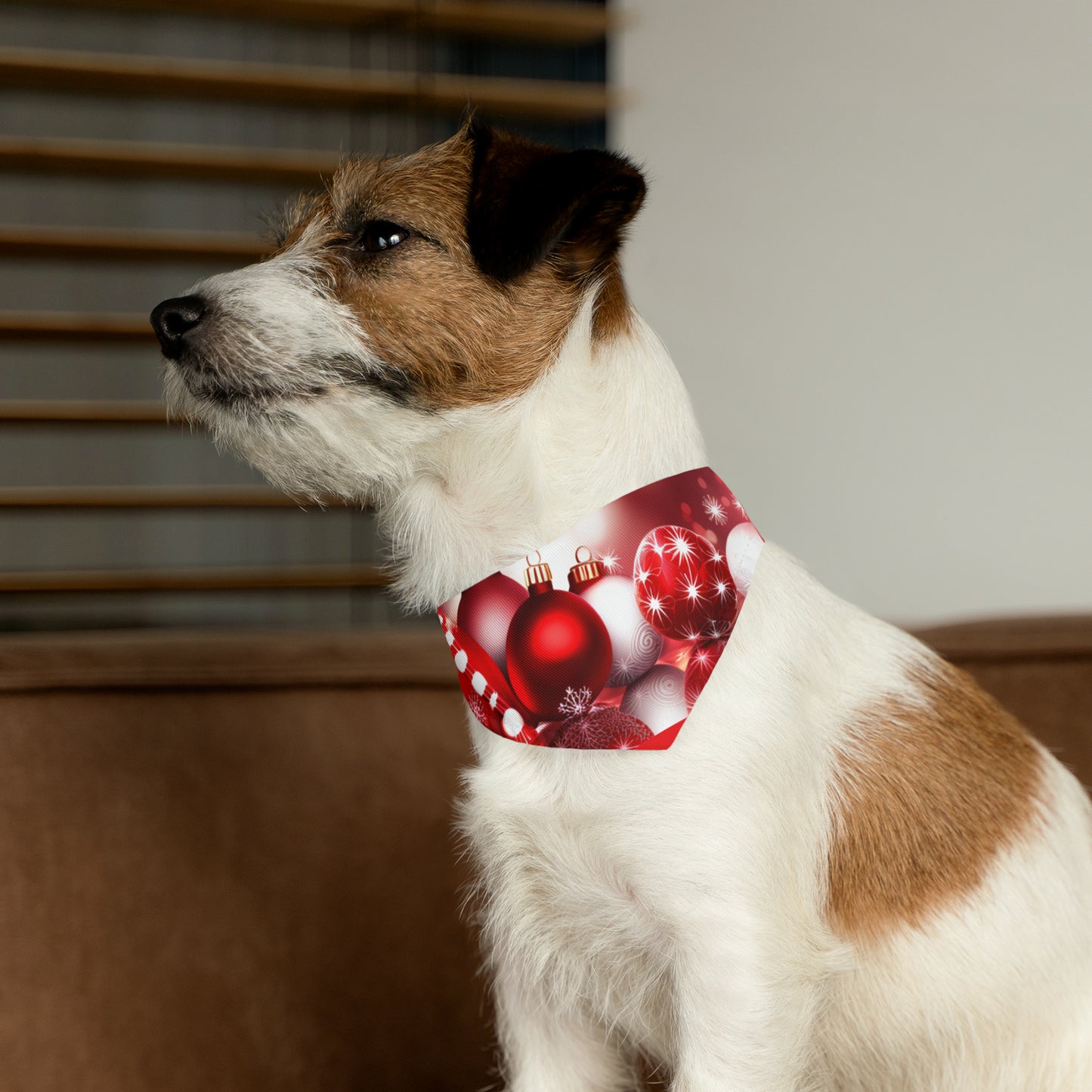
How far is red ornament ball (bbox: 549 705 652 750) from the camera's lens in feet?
2.95

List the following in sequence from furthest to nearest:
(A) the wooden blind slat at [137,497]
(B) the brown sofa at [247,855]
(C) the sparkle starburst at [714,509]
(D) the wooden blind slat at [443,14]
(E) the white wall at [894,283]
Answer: (A) the wooden blind slat at [137,497], (D) the wooden blind slat at [443,14], (E) the white wall at [894,283], (B) the brown sofa at [247,855], (C) the sparkle starburst at [714,509]

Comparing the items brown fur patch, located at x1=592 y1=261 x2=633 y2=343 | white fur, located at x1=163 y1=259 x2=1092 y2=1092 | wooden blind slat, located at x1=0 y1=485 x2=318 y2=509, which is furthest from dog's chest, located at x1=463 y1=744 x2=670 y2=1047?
wooden blind slat, located at x1=0 y1=485 x2=318 y2=509

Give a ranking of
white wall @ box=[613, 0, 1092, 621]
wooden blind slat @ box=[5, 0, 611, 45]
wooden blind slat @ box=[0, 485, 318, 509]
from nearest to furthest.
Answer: white wall @ box=[613, 0, 1092, 621] < wooden blind slat @ box=[5, 0, 611, 45] < wooden blind slat @ box=[0, 485, 318, 509]

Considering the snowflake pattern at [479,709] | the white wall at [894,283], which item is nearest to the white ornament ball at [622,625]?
the snowflake pattern at [479,709]

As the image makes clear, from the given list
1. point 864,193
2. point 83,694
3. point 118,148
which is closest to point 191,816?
point 83,694

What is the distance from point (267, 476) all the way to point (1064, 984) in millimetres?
848

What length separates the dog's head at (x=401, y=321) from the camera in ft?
3.12

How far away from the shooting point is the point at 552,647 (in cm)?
96

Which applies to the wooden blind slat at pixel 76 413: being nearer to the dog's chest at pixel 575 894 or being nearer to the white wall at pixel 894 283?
the white wall at pixel 894 283

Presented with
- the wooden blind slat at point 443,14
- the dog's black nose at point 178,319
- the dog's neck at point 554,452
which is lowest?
the dog's neck at point 554,452

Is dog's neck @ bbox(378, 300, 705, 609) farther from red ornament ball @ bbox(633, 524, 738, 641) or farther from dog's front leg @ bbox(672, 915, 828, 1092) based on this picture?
dog's front leg @ bbox(672, 915, 828, 1092)

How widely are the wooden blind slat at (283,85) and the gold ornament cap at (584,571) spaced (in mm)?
2899

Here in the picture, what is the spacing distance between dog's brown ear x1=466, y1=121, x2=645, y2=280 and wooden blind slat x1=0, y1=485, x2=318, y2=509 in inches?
115

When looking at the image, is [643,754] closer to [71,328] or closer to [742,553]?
[742,553]
